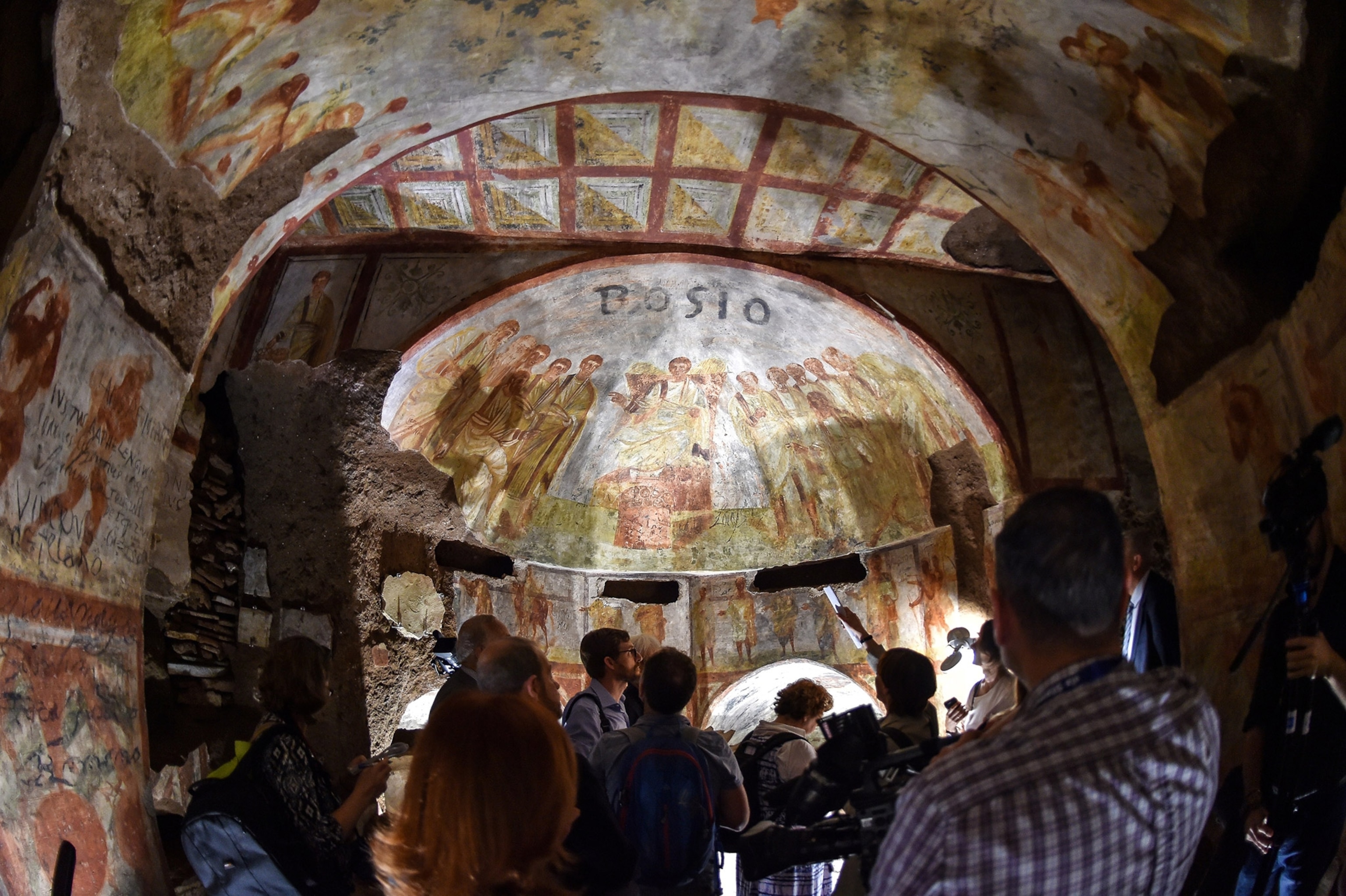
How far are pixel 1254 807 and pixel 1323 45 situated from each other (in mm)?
3225

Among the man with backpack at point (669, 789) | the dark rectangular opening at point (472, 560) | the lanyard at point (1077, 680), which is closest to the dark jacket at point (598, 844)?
the man with backpack at point (669, 789)

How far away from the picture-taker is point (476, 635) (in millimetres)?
5027

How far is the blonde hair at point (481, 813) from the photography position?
2.05m

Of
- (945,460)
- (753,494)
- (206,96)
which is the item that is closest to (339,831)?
(206,96)

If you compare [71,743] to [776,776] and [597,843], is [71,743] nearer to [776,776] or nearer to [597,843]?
[597,843]

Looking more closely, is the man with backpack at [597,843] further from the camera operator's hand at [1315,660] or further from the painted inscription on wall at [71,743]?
the camera operator's hand at [1315,660]

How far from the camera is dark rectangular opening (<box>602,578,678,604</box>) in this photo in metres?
13.7

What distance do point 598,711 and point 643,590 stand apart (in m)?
8.93

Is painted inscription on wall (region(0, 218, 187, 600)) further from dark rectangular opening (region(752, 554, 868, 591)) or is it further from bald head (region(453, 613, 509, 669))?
dark rectangular opening (region(752, 554, 868, 591))

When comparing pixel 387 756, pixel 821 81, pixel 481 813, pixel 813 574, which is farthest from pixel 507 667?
pixel 813 574

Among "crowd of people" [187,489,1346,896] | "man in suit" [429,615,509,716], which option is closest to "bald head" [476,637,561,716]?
"crowd of people" [187,489,1346,896]

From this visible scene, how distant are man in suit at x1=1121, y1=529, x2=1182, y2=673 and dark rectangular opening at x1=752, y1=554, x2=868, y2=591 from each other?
7.93m

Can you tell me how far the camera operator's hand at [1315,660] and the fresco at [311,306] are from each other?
8.23 m

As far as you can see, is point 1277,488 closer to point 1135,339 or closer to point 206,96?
point 1135,339
